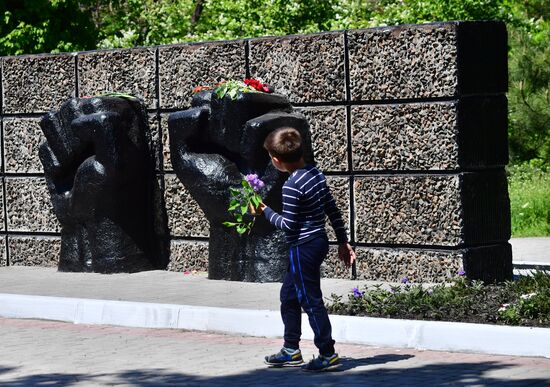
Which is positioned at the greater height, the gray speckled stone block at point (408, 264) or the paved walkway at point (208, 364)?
the gray speckled stone block at point (408, 264)

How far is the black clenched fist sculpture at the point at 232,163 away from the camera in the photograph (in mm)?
12023

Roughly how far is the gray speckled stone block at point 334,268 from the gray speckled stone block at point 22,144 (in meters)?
3.72

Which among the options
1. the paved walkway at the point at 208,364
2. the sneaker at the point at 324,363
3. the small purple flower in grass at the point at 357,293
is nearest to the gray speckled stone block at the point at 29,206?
the paved walkway at the point at 208,364

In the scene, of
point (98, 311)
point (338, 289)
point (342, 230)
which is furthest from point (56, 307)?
point (342, 230)

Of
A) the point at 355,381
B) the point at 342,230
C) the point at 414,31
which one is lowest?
the point at 355,381

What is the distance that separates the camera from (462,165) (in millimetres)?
11516

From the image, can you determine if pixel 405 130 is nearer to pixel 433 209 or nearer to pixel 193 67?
pixel 433 209

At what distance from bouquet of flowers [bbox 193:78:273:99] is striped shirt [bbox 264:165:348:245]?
4047 mm

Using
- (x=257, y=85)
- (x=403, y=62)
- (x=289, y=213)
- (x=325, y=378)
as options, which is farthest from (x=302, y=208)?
(x=257, y=85)

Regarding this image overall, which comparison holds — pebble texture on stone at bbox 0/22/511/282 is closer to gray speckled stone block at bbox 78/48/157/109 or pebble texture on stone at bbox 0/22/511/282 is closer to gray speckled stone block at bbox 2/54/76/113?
gray speckled stone block at bbox 78/48/157/109

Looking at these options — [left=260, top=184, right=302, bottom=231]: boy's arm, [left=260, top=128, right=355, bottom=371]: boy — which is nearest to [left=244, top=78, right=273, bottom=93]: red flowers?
[left=260, top=128, right=355, bottom=371]: boy

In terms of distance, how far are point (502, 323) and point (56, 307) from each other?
3.97 metres

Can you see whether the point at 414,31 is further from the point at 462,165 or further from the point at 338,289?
the point at 338,289

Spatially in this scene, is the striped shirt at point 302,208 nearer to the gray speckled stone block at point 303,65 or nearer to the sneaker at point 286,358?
the sneaker at point 286,358
